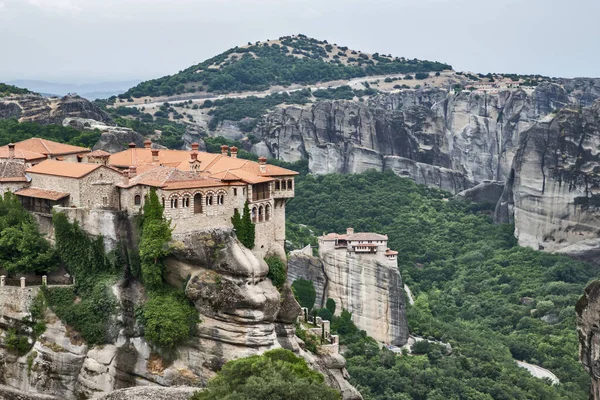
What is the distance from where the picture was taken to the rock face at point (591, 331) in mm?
28328

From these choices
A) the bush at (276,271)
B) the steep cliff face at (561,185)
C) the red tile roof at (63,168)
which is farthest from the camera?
the steep cliff face at (561,185)

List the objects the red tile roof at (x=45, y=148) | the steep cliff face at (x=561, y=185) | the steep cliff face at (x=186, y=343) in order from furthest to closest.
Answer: the steep cliff face at (x=561, y=185) < the red tile roof at (x=45, y=148) < the steep cliff face at (x=186, y=343)

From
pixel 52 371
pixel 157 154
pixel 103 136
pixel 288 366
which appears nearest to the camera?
pixel 288 366

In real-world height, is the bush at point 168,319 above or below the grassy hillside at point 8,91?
below

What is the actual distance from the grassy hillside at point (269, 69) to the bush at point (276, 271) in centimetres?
10875

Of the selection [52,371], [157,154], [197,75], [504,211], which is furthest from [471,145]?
[52,371]

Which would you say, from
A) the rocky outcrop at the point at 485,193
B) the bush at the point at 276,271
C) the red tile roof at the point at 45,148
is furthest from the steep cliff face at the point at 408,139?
the bush at the point at 276,271

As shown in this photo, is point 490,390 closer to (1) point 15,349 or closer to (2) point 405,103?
(1) point 15,349

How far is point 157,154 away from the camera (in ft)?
175

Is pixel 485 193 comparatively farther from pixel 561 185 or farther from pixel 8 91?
pixel 8 91

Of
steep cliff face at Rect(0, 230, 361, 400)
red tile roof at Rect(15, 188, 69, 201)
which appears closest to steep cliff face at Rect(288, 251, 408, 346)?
steep cliff face at Rect(0, 230, 361, 400)

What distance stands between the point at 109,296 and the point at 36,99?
46.2 m

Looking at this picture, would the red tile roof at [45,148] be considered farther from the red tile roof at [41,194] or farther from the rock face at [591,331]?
the rock face at [591,331]

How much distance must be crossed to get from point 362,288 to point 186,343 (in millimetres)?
24630
